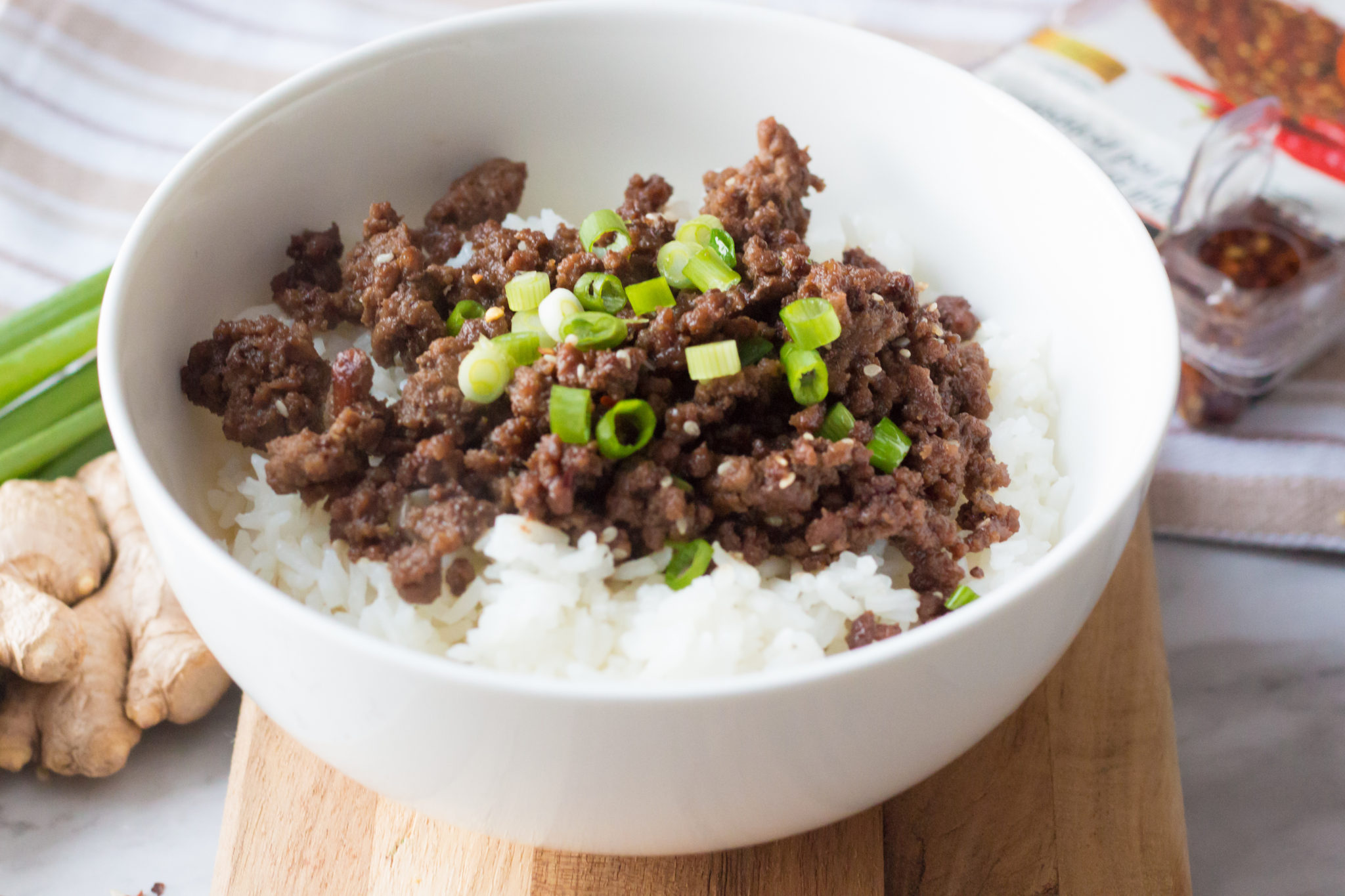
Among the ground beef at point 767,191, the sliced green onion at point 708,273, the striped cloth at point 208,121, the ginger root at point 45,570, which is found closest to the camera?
the sliced green onion at point 708,273

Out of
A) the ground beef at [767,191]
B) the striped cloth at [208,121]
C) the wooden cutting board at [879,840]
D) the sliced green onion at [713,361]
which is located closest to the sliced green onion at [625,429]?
the sliced green onion at [713,361]

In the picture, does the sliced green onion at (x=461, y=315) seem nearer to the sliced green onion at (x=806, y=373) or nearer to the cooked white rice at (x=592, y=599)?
the cooked white rice at (x=592, y=599)

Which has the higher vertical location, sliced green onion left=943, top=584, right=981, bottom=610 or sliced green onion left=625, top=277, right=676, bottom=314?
sliced green onion left=625, top=277, right=676, bottom=314

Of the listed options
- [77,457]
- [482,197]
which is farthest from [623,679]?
[77,457]

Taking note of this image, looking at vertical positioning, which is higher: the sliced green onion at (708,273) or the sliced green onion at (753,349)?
the sliced green onion at (708,273)

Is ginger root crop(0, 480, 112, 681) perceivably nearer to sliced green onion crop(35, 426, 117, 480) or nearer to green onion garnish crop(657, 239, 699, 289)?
sliced green onion crop(35, 426, 117, 480)

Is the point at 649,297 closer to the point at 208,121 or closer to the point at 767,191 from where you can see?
the point at 767,191

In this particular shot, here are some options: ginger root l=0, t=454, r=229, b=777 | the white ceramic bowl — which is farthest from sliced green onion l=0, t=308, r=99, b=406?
the white ceramic bowl
